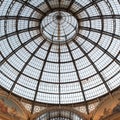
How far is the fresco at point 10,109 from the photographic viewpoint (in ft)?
127

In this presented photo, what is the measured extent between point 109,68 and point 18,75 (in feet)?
42.7

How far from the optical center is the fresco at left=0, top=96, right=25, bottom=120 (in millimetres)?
38562

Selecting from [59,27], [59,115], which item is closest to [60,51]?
[59,27]

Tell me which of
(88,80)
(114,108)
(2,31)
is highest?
(2,31)

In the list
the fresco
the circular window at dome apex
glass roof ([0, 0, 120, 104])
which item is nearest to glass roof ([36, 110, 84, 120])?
glass roof ([0, 0, 120, 104])

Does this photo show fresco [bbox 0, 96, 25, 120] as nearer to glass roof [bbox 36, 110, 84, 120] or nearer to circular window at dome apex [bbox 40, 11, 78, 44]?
glass roof [bbox 36, 110, 84, 120]

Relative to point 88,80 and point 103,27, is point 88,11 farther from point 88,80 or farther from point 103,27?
point 88,80

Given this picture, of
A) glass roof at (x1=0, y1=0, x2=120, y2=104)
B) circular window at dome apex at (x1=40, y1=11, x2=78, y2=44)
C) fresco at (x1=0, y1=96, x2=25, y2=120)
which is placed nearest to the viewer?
fresco at (x1=0, y1=96, x2=25, y2=120)

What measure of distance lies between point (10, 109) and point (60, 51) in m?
11.0

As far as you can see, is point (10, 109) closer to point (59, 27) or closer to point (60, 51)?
point (60, 51)

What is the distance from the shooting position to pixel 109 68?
1645 inches

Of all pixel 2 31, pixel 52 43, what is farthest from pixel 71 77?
pixel 2 31

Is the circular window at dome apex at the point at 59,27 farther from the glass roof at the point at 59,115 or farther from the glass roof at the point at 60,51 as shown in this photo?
the glass roof at the point at 59,115

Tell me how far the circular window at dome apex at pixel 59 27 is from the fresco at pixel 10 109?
1045cm
